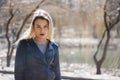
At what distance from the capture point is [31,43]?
330cm

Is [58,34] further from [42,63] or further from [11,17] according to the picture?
[42,63]

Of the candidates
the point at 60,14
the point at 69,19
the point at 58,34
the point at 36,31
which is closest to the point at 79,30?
the point at 58,34

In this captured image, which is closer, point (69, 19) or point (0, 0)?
point (0, 0)

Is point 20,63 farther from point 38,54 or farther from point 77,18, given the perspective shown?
point 77,18

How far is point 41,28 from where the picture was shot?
130 inches

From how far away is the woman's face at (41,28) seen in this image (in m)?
3.28

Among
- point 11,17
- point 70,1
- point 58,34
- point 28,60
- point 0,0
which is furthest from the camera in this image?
point 58,34

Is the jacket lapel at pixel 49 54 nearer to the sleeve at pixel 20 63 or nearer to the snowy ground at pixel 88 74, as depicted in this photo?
the sleeve at pixel 20 63

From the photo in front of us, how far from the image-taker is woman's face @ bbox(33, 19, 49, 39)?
3279mm

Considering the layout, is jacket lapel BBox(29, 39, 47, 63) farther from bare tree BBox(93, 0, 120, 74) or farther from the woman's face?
bare tree BBox(93, 0, 120, 74)

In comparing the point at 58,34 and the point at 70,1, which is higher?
the point at 70,1

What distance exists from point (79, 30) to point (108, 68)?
652 centimetres

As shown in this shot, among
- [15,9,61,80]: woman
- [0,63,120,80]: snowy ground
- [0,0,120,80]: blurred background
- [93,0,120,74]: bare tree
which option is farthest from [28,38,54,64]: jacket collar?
[93,0,120,74]: bare tree

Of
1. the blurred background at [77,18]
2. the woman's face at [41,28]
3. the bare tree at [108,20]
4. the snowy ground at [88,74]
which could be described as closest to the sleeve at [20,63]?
the woman's face at [41,28]
